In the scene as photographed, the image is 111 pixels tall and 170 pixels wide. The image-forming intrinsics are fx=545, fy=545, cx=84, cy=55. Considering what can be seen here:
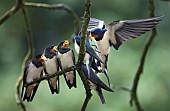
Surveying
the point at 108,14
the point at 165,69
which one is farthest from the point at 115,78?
the point at 108,14

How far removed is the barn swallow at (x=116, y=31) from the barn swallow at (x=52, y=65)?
11 cm

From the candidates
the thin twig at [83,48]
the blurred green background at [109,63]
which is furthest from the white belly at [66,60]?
the blurred green background at [109,63]

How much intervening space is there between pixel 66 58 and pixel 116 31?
18 cm

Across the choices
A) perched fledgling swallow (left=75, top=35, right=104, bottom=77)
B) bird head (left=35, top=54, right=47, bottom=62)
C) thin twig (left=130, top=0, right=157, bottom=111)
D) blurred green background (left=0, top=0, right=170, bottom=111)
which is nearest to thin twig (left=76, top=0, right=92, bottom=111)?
perched fledgling swallow (left=75, top=35, right=104, bottom=77)

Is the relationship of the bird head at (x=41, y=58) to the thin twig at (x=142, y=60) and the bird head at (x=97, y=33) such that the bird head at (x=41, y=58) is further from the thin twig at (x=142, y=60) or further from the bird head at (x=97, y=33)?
the thin twig at (x=142, y=60)

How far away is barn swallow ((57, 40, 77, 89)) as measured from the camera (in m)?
1.28

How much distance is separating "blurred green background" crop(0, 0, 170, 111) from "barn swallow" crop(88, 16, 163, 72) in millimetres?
1947

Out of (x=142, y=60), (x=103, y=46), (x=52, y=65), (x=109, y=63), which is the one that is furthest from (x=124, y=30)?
(x=109, y=63)

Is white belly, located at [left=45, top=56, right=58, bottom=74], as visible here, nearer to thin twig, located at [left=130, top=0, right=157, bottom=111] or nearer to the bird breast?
the bird breast

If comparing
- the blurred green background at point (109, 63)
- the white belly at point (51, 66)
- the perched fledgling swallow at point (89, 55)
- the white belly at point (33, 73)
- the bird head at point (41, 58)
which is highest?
the perched fledgling swallow at point (89, 55)

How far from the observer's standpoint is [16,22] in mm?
5949

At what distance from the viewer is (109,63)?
409 centimetres

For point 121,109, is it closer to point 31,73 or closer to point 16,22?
point 16,22

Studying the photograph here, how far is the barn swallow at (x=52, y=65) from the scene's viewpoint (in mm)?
1294
